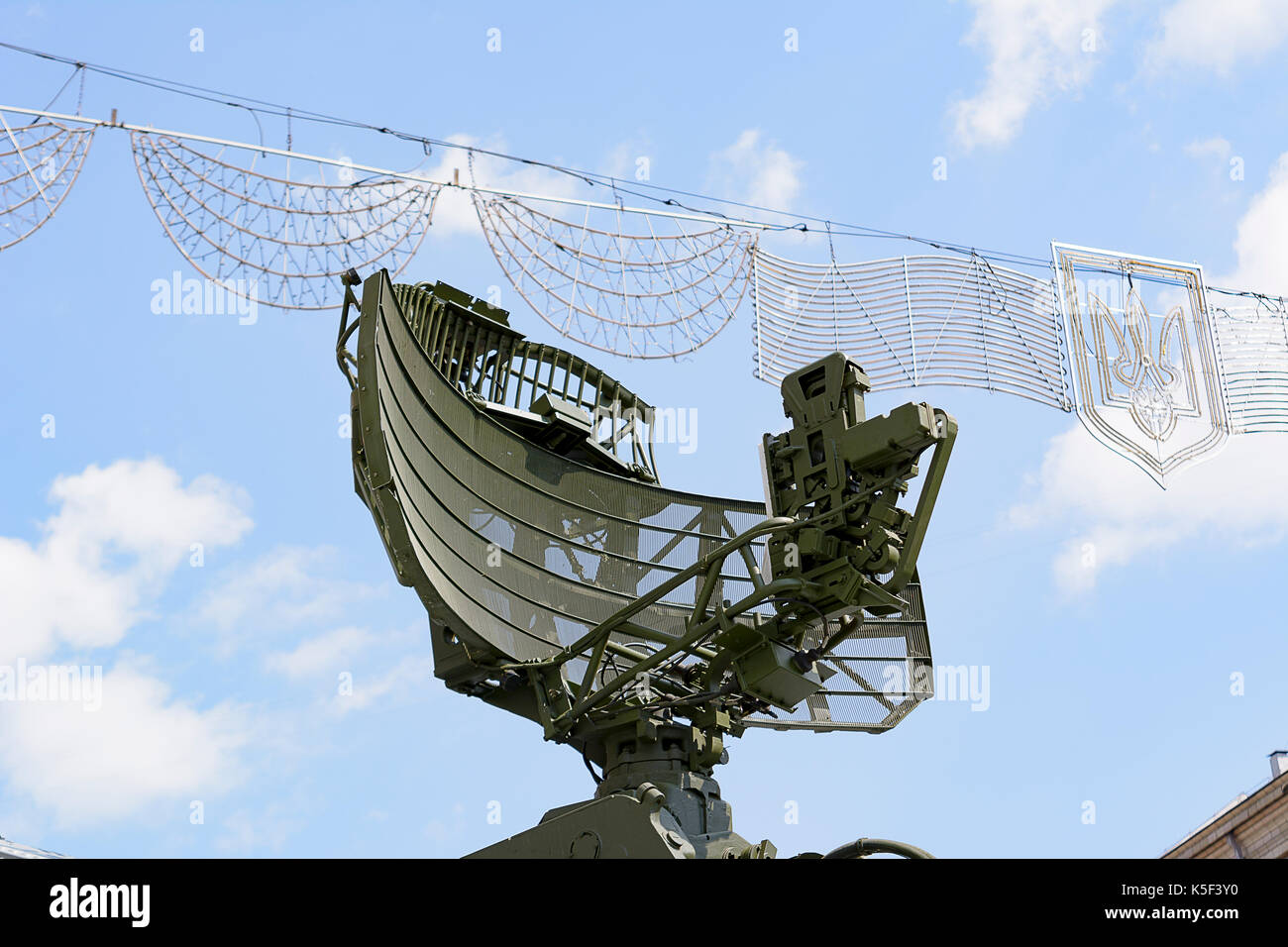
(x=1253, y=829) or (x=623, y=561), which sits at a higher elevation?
(x=623, y=561)

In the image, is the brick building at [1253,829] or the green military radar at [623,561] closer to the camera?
the green military radar at [623,561]

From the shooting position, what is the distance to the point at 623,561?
2067 centimetres

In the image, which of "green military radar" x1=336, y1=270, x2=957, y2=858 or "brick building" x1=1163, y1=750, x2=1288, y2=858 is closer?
"green military radar" x1=336, y1=270, x2=957, y2=858

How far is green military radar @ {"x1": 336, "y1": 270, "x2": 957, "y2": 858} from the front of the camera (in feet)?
49.3

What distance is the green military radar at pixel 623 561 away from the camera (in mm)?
15023

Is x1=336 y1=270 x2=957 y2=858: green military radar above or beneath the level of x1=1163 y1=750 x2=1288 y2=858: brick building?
above

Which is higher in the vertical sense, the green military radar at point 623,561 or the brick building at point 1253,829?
the green military radar at point 623,561

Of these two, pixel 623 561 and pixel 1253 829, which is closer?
pixel 1253 829

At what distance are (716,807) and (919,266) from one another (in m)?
8.82

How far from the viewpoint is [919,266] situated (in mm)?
20766

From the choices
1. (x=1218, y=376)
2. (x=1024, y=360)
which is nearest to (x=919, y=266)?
(x=1024, y=360)
